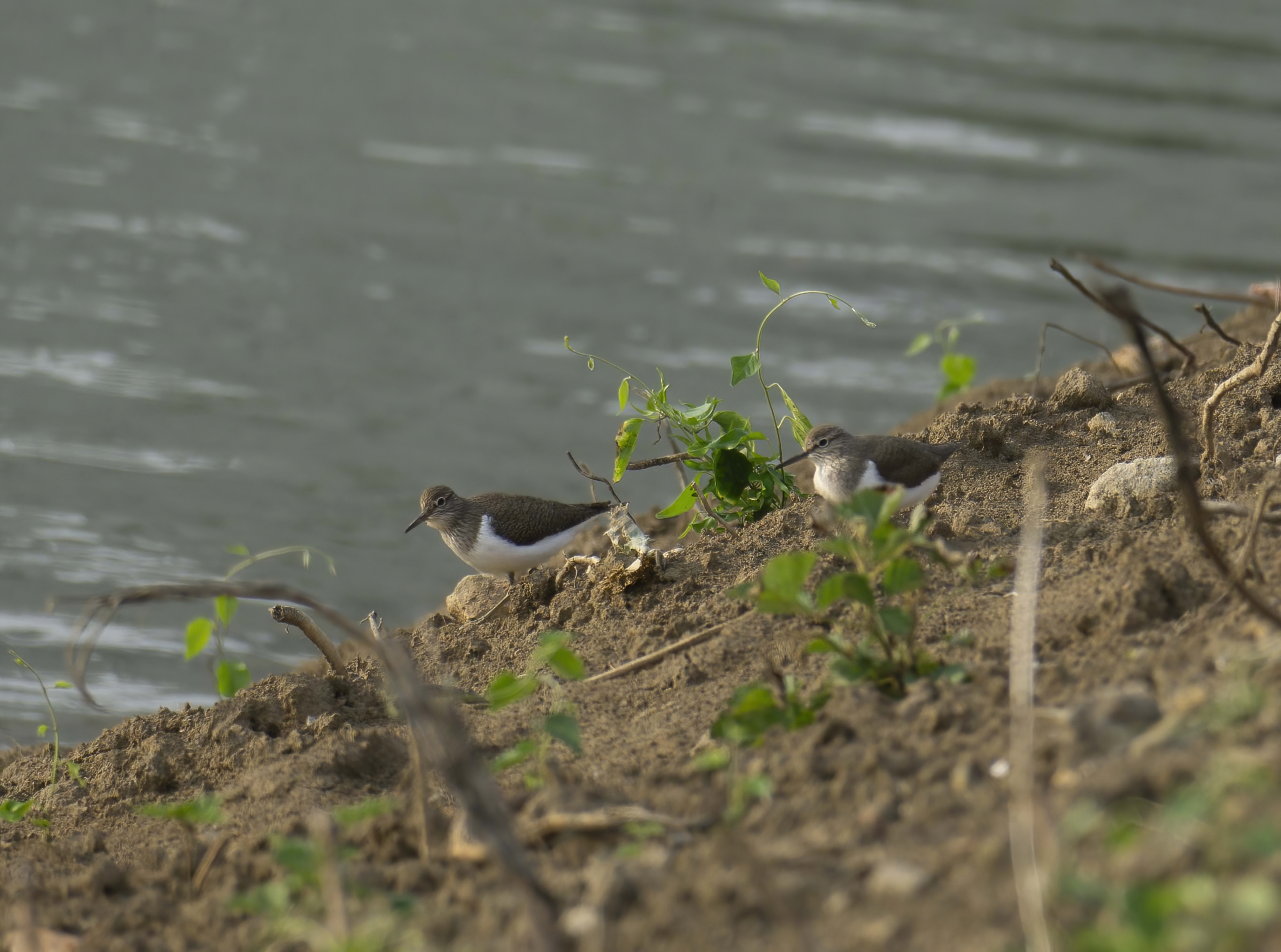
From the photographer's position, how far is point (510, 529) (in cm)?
652

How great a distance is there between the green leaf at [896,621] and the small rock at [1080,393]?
2942 mm

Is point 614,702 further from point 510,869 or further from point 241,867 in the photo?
point 510,869

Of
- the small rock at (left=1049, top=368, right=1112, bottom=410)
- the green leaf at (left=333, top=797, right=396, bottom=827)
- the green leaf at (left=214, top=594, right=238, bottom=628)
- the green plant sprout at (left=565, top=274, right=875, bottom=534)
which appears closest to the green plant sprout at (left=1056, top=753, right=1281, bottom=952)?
the green leaf at (left=333, top=797, right=396, bottom=827)

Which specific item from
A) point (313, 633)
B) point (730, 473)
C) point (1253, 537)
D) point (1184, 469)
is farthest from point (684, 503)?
point (1184, 469)

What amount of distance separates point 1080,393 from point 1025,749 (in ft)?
12.5

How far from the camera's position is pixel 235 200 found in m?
12.4

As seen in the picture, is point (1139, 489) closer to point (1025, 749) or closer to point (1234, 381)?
point (1234, 381)

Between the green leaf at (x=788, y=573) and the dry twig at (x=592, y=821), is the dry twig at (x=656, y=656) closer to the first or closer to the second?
the green leaf at (x=788, y=573)

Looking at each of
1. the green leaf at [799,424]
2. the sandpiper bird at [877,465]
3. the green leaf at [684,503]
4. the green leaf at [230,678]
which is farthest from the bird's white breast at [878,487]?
the green leaf at [230,678]

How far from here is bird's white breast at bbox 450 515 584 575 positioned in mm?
6410

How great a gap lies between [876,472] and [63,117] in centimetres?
1155

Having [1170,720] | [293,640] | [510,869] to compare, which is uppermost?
[1170,720]

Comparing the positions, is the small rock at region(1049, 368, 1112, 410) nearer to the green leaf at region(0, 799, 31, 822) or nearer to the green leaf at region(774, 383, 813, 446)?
the green leaf at region(774, 383, 813, 446)

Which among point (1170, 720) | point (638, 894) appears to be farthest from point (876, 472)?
point (638, 894)
